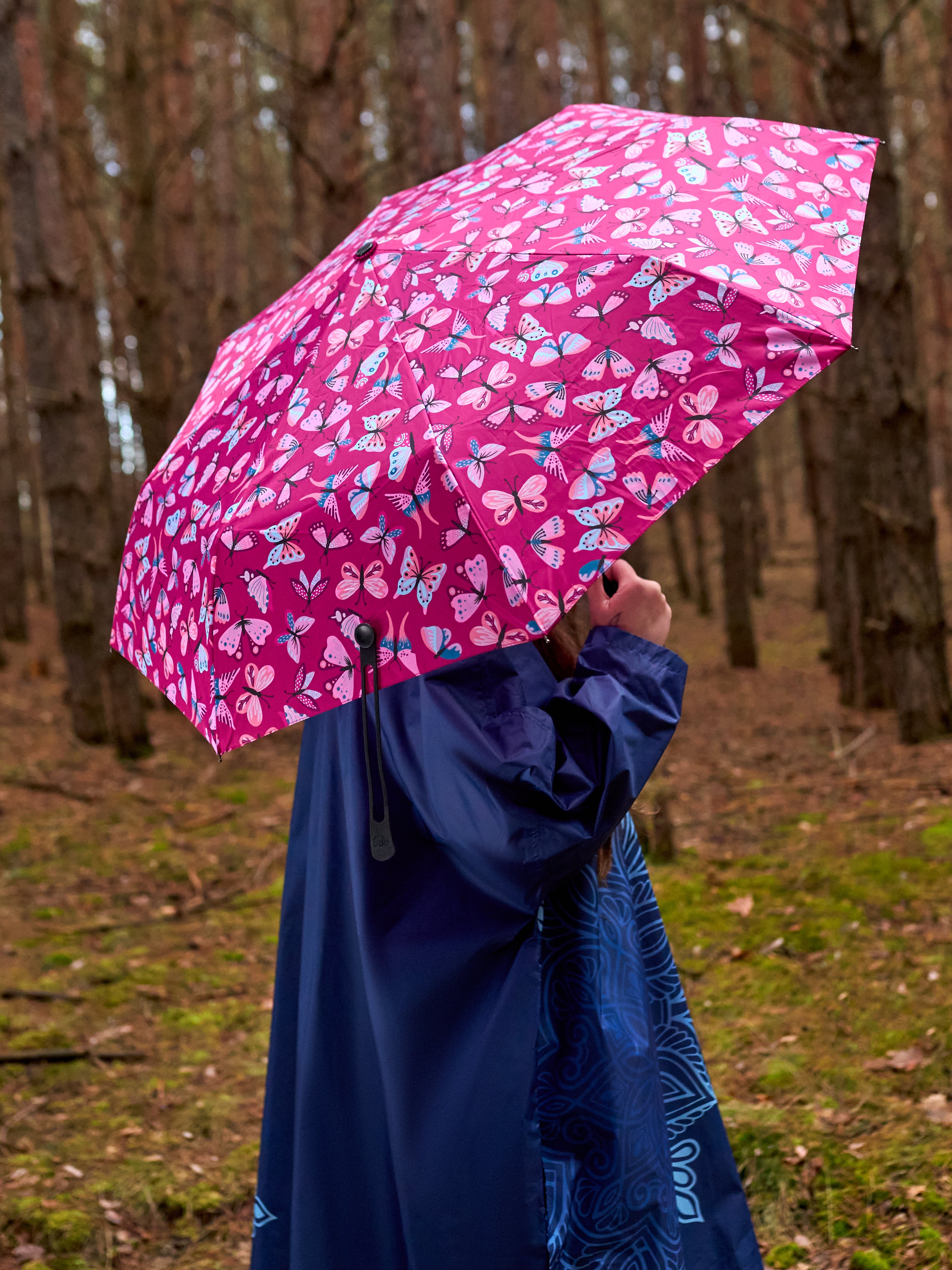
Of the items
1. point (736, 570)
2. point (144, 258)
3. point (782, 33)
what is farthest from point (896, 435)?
point (144, 258)

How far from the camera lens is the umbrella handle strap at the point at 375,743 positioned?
Result: 1.41 metres

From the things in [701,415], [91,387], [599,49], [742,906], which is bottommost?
[742,906]

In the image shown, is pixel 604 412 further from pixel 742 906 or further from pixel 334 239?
pixel 334 239

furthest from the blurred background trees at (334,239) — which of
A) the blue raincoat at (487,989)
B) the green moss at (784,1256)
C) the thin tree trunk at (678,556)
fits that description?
the blue raincoat at (487,989)

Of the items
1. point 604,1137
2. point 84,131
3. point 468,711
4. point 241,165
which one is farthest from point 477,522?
point 241,165

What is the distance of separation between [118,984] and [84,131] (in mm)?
10732

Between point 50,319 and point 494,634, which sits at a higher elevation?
point 50,319

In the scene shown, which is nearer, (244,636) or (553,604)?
(553,604)

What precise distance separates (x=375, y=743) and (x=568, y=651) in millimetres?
367

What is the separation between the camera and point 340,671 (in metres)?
1.46

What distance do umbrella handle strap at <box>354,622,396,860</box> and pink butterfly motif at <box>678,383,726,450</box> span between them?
1.71 feet

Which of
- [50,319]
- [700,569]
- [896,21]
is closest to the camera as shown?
[896,21]

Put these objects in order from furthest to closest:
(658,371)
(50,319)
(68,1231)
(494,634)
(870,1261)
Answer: (50,319) < (68,1231) < (870,1261) < (658,371) < (494,634)

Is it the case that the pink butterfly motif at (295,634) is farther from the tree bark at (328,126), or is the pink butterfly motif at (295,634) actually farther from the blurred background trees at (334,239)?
the tree bark at (328,126)
